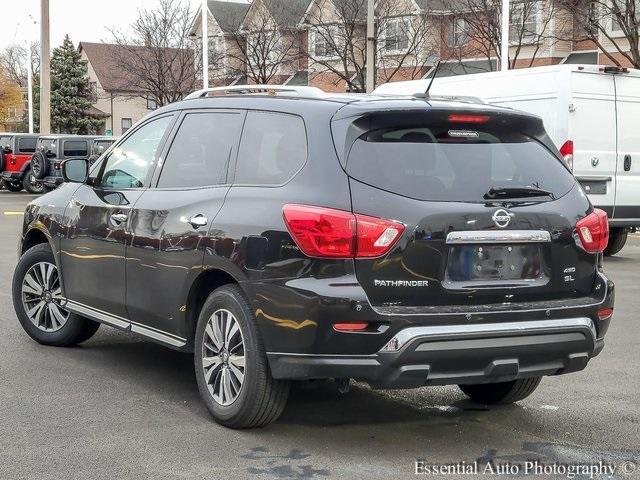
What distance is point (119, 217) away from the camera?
6363 mm

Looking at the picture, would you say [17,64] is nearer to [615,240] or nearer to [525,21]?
[525,21]

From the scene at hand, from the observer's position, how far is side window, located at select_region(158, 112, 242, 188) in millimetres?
5762

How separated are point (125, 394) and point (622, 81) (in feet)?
31.6

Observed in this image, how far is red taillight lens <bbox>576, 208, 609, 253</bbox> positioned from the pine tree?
69680mm

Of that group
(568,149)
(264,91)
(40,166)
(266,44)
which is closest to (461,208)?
(264,91)

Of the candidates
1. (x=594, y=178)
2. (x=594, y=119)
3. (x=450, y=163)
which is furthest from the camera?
(x=594, y=178)

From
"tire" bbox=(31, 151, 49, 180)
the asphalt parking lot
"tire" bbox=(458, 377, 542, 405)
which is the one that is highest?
"tire" bbox=(31, 151, 49, 180)

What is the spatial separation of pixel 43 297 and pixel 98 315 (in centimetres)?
108

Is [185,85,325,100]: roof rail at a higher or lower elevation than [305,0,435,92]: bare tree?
lower

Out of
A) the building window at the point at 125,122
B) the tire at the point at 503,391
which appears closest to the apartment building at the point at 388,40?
the tire at the point at 503,391

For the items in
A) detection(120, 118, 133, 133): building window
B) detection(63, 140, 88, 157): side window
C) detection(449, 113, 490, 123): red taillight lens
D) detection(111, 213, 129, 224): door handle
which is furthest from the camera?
detection(120, 118, 133, 133): building window

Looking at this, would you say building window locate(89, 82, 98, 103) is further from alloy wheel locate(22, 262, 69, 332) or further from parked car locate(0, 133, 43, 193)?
alloy wheel locate(22, 262, 69, 332)

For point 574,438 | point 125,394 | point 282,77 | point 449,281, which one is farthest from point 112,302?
point 282,77

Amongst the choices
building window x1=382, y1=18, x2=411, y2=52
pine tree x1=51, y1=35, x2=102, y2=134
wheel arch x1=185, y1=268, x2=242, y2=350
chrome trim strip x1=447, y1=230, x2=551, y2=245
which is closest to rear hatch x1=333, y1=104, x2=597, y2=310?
chrome trim strip x1=447, y1=230, x2=551, y2=245
